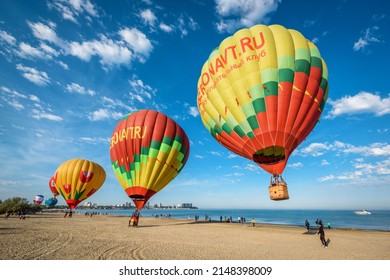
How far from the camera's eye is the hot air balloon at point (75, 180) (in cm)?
3544

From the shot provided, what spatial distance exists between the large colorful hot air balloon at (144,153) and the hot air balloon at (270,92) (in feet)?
28.9

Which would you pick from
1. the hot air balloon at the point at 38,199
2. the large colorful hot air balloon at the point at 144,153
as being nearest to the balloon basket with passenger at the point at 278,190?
the large colorful hot air balloon at the point at 144,153

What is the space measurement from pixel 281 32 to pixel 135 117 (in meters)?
15.4

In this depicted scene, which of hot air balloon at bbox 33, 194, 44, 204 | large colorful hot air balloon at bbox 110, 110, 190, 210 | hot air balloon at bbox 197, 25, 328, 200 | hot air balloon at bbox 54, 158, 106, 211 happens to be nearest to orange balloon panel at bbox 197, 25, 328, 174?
hot air balloon at bbox 197, 25, 328, 200

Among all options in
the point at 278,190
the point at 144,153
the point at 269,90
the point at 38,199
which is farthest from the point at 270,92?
the point at 38,199

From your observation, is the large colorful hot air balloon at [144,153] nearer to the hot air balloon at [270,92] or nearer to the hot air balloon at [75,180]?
the hot air balloon at [270,92]

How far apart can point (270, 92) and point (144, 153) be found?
42.9 feet

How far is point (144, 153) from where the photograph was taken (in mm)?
22203

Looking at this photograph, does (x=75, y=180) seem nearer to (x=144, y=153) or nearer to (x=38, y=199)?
(x=144, y=153)

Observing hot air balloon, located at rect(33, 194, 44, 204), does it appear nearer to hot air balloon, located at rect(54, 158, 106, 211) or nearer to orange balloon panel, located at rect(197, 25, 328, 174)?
hot air balloon, located at rect(54, 158, 106, 211)

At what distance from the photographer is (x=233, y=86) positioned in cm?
1498

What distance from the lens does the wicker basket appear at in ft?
42.1

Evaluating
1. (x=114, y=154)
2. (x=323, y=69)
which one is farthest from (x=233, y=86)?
(x=114, y=154)
